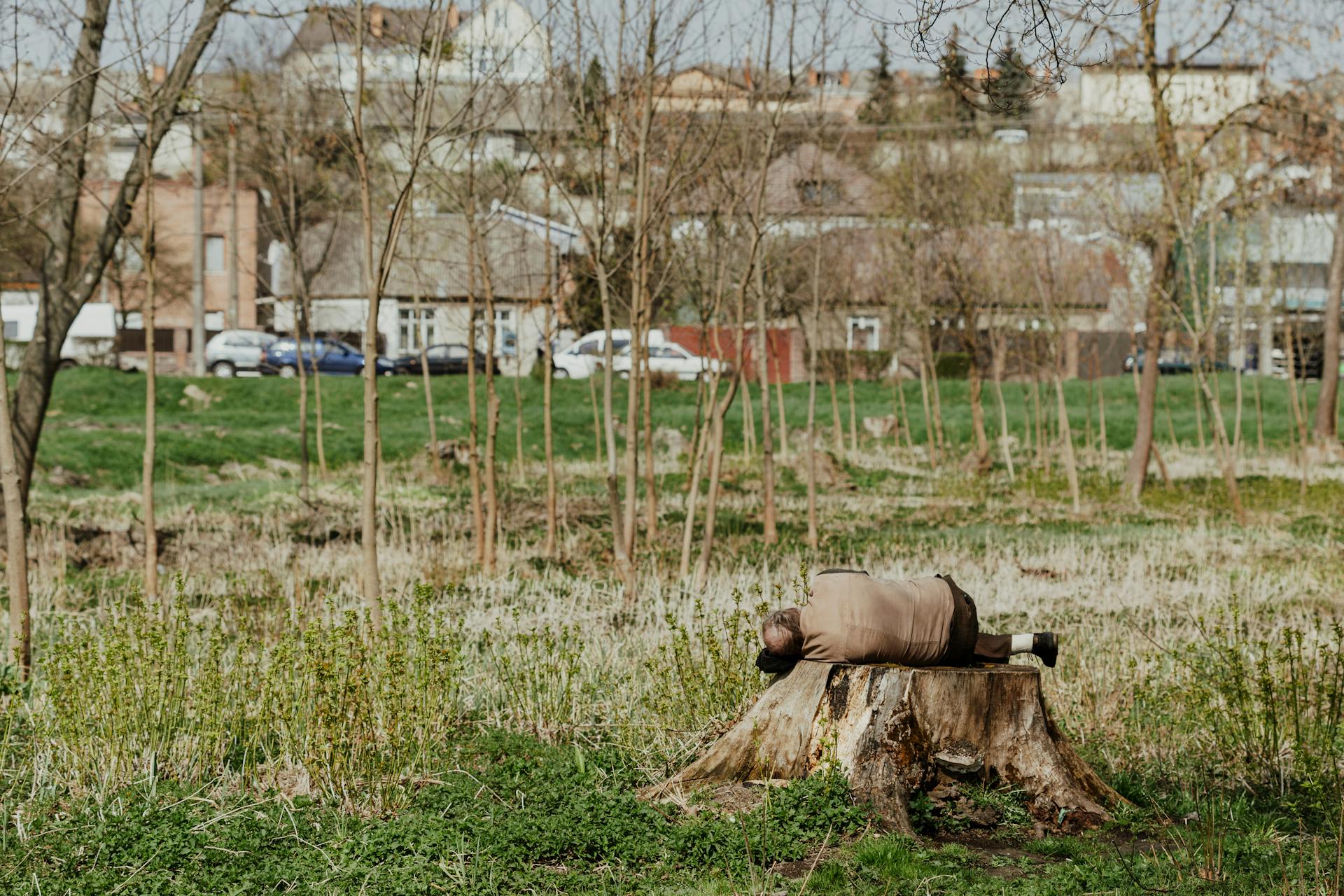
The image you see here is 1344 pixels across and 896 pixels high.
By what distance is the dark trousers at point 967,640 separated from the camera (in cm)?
518

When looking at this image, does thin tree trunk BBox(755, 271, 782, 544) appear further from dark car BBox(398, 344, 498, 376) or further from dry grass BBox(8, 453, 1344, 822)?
dark car BBox(398, 344, 498, 376)

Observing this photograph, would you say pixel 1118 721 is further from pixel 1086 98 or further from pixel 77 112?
pixel 1086 98

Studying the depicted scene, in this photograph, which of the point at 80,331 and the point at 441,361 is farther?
the point at 80,331

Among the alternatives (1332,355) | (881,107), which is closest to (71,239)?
(1332,355)

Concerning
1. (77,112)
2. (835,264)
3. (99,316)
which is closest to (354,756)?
(77,112)

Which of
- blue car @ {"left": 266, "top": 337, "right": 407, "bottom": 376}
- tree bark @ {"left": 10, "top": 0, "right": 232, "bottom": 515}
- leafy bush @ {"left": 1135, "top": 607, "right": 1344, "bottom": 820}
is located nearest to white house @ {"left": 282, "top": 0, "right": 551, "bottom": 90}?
tree bark @ {"left": 10, "top": 0, "right": 232, "bottom": 515}

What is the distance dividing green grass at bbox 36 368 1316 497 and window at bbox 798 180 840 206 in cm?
782

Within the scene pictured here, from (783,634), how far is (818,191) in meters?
8.64

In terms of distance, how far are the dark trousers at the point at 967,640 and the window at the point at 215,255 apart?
164 ft

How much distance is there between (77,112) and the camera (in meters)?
10.2

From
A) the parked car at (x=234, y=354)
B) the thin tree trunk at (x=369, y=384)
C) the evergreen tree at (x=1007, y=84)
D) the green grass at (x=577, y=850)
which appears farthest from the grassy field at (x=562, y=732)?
the parked car at (x=234, y=354)

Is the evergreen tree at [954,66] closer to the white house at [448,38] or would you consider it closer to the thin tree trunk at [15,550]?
the white house at [448,38]

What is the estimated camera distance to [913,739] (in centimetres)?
498

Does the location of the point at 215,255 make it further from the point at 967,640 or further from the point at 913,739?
the point at 913,739
